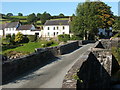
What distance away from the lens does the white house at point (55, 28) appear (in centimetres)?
7601

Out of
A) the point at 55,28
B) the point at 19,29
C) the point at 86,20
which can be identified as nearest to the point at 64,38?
the point at 86,20

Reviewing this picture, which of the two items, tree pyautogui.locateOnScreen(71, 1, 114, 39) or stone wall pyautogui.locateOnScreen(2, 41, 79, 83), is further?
tree pyautogui.locateOnScreen(71, 1, 114, 39)

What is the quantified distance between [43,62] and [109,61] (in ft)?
16.6

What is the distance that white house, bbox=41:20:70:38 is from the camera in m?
76.0

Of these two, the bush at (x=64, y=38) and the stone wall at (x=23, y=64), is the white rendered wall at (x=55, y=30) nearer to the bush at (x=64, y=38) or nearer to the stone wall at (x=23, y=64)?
the bush at (x=64, y=38)

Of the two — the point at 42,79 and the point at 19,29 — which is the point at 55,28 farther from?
the point at 42,79

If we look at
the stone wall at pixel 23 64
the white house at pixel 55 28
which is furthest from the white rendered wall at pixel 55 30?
the stone wall at pixel 23 64

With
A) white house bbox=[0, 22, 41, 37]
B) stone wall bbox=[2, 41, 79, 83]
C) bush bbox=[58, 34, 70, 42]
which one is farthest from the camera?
white house bbox=[0, 22, 41, 37]

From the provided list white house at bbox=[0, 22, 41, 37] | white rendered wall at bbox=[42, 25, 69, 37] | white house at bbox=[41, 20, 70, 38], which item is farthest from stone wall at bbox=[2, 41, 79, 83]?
white house at bbox=[0, 22, 41, 37]

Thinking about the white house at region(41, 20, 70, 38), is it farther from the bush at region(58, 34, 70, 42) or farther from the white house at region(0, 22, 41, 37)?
the bush at region(58, 34, 70, 42)

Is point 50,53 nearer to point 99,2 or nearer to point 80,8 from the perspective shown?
point 80,8

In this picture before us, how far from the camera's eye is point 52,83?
36.0 feet

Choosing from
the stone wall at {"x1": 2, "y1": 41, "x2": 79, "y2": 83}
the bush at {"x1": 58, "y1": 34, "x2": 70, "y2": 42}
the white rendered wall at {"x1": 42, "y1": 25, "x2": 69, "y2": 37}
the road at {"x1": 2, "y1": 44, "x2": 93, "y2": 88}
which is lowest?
the road at {"x1": 2, "y1": 44, "x2": 93, "y2": 88}

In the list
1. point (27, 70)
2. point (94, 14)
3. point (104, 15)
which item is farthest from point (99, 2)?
point (27, 70)
